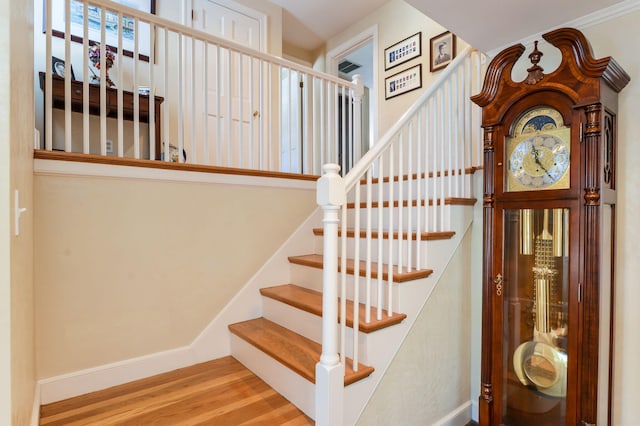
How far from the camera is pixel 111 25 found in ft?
10.3

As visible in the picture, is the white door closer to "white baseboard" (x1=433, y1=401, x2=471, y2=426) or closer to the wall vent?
the wall vent

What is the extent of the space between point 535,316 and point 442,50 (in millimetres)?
2501

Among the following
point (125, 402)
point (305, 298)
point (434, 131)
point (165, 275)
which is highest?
point (434, 131)

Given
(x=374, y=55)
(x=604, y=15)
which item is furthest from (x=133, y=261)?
(x=374, y=55)

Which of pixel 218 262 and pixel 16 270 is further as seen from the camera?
pixel 218 262

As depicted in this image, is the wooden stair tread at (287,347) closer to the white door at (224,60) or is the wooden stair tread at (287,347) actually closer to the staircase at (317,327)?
the staircase at (317,327)

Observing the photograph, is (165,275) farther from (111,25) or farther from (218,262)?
(111,25)

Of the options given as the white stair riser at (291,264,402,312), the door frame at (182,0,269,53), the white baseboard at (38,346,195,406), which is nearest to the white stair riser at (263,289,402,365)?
the white stair riser at (291,264,402,312)

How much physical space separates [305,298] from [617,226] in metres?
1.65

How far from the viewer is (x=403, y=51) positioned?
348 cm

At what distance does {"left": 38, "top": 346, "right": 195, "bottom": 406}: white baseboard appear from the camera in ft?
5.65

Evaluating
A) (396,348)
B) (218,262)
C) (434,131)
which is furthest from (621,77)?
(218,262)

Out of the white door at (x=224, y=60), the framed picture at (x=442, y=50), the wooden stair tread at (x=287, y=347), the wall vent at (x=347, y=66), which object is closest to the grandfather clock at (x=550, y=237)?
the wooden stair tread at (x=287, y=347)

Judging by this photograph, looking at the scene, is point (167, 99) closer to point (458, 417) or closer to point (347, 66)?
point (458, 417)
